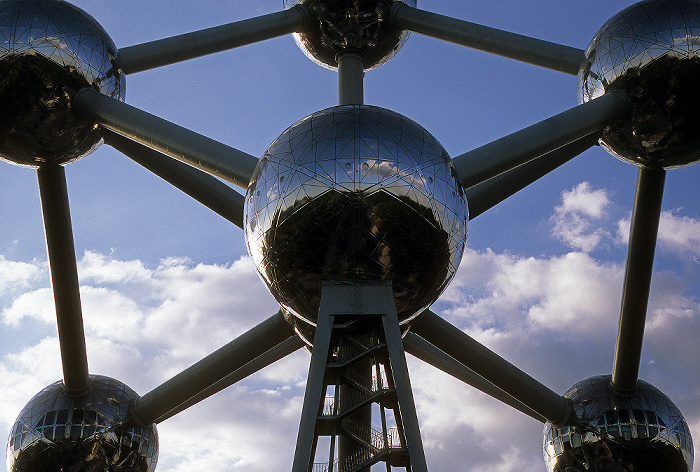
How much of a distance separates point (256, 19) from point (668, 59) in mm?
7411

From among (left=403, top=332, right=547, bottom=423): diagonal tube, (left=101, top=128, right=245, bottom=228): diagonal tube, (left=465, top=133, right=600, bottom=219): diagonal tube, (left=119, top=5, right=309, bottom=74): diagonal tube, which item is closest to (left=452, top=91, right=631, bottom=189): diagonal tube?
(left=465, top=133, right=600, bottom=219): diagonal tube

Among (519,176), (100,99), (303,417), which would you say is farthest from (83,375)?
(519,176)

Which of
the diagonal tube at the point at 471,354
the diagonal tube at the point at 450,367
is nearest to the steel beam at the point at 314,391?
the diagonal tube at the point at 471,354

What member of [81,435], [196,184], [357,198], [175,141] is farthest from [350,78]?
[81,435]

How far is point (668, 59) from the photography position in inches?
531

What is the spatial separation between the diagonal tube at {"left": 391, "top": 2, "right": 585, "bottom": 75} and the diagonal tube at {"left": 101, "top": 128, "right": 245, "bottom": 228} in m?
5.01

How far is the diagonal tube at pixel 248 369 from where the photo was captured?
1664cm

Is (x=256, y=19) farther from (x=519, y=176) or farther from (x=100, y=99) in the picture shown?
(x=519, y=176)

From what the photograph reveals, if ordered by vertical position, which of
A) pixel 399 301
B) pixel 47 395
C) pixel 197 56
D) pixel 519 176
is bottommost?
pixel 399 301

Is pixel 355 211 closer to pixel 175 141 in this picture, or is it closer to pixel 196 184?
pixel 175 141

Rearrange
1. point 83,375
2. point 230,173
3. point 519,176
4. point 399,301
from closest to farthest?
point 399,301 → point 230,173 → point 519,176 → point 83,375

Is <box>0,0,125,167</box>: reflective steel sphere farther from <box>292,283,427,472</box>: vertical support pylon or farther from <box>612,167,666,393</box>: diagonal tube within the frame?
<box>612,167,666,393</box>: diagonal tube

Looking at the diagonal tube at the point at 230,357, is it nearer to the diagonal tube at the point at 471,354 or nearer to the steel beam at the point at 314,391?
the diagonal tube at the point at 471,354

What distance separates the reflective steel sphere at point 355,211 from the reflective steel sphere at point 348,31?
20.6ft
